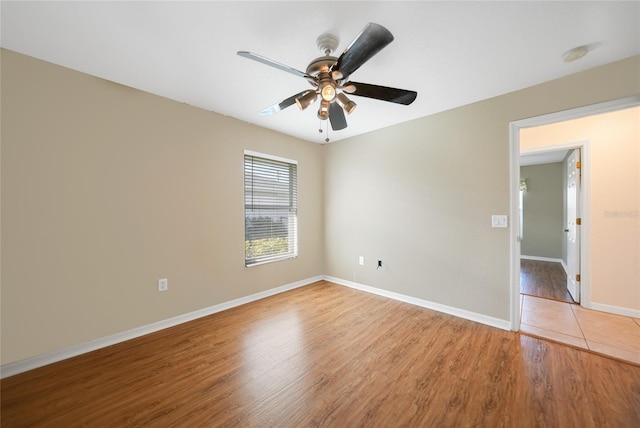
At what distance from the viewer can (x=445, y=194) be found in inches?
113

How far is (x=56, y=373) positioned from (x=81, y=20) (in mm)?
2514

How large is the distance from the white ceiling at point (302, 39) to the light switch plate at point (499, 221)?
4.19ft

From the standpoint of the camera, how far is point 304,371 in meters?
1.82

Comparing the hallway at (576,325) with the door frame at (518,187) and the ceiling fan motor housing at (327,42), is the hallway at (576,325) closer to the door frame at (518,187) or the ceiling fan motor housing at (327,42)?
the door frame at (518,187)

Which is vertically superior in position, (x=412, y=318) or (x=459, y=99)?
(x=459, y=99)

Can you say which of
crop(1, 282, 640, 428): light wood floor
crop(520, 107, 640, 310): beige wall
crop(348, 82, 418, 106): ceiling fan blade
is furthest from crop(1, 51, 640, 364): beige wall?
crop(348, 82, 418, 106): ceiling fan blade

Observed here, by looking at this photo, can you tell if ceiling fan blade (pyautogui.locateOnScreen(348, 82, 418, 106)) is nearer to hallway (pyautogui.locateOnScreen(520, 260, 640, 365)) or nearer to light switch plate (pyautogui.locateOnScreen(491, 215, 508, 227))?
light switch plate (pyautogui.locateOnScreen(491, 215, 508, 227))

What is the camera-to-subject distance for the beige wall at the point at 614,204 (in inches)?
105

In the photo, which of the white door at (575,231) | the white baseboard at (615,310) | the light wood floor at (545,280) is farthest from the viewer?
the light wood floor at (545,280)

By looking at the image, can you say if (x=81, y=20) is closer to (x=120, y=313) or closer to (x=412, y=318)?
(x=120, y=313)

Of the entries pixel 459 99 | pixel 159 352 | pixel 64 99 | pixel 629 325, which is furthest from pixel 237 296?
pixel 629 325

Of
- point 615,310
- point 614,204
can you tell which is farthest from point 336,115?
point 615,310

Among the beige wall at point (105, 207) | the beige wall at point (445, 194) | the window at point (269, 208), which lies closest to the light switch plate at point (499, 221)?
the beige wall at point (445, 194)

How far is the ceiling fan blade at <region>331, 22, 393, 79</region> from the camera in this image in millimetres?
1203
